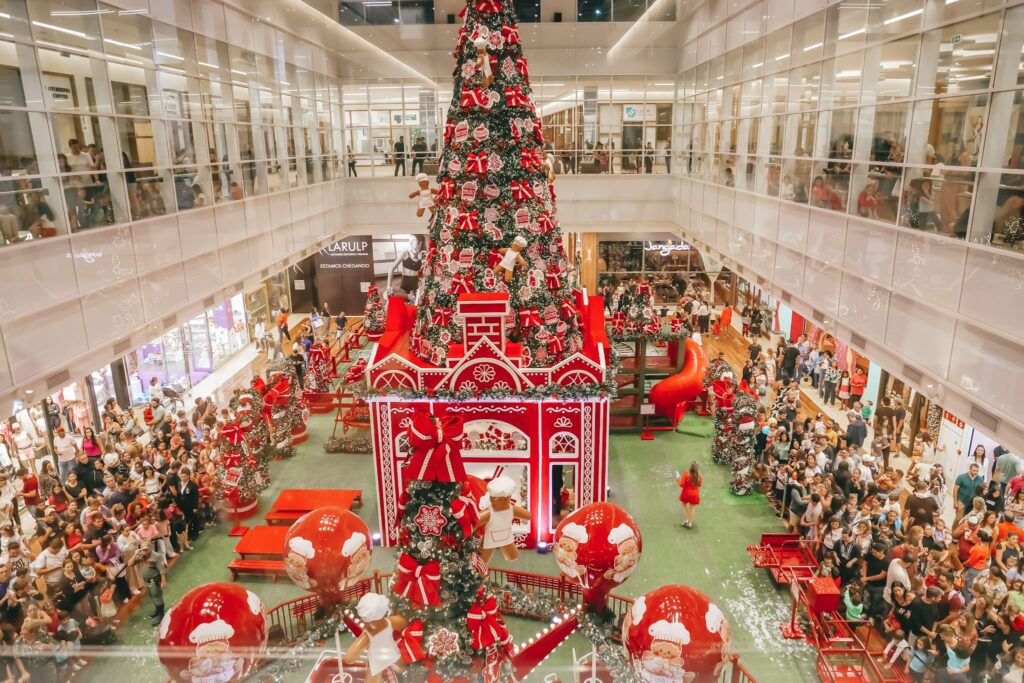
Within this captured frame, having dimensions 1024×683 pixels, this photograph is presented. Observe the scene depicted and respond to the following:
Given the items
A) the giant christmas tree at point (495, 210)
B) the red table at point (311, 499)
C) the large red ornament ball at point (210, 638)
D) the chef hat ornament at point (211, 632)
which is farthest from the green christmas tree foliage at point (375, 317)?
the chef hat ornament at point (211, 632)

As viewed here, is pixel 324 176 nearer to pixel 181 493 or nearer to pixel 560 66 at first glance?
pixel 560 66

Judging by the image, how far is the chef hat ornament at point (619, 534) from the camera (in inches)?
239

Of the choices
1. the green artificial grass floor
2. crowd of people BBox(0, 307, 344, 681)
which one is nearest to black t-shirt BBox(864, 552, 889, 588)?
the green artificial grass floor

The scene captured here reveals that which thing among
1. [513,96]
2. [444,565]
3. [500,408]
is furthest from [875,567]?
[513,96]

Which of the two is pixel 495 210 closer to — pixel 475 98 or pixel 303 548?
pixel 475 98

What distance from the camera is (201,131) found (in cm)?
1207

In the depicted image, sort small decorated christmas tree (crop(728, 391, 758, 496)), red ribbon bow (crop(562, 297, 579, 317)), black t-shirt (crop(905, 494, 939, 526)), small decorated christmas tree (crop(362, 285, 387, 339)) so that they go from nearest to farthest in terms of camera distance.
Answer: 1. black t-shirt (crop(905, 494, 939, 526))
2. red ribbon bow (crop(562, 297, 579, 317))
3. small decorated christmas tree (crop(728, 391, 758, 496))
4. small decorated christmas tree (crop(362, 285, 387, 339))

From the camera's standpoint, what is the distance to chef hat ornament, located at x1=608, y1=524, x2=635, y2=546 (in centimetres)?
608

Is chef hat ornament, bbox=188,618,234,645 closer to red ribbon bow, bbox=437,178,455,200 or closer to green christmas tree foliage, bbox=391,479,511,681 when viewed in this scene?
green christmas tree foliage, bbox=391,479,511,681

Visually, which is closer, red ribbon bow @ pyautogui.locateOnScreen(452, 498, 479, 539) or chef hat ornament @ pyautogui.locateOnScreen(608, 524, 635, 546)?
red ribbon bow @ pyautogui.locateOnScreen(452, 498, 479, 539)

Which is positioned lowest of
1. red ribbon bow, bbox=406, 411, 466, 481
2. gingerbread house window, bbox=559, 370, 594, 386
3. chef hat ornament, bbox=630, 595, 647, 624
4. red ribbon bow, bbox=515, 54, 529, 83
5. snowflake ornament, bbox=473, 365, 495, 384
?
chef hat ornament, bbox=630, 595, 647, 624

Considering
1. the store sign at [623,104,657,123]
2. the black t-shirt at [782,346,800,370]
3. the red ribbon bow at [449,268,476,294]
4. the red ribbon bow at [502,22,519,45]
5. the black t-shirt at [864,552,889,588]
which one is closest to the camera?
the black t-shirt at [864,552,889,588]

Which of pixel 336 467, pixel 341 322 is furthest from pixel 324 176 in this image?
pixel 336 467

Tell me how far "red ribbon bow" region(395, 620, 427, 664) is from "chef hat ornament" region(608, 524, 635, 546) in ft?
6.12
